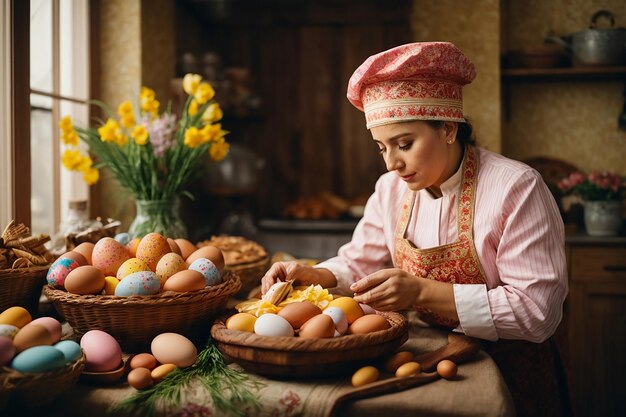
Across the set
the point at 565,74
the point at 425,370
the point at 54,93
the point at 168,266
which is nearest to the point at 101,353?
the point at 168,266

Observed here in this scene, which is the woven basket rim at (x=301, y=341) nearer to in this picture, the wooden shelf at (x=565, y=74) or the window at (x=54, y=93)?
the window at (x=54, y=93)

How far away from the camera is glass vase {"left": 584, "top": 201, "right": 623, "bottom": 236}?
10.7 ft

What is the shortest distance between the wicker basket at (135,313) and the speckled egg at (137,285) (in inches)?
0.6

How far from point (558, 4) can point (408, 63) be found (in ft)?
9.43

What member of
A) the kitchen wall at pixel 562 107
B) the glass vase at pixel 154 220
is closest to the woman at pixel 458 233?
the glass vase at pixel 154 220

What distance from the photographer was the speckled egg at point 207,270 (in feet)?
5.06

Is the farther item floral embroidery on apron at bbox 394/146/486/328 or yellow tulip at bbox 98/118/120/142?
yellow tulip at bbox 98/118/120/142

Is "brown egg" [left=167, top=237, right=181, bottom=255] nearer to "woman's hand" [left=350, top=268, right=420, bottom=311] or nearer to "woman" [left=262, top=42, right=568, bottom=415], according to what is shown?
"woman" [left=262, top=42, right=568, bottom=415]

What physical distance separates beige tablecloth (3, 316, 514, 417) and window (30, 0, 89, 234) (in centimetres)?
145

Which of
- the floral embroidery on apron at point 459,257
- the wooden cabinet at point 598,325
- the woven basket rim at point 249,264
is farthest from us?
the wooden cabinet at point 598,325

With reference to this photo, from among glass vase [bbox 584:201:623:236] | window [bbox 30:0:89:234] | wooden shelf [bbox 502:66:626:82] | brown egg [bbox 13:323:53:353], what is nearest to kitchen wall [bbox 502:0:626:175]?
wooden shelf [bbox 502:66:626:82]

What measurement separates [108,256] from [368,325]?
706mm

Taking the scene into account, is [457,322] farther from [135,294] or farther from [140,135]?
[140,135]

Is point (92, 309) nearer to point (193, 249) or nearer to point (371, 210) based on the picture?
point (193, 249)
